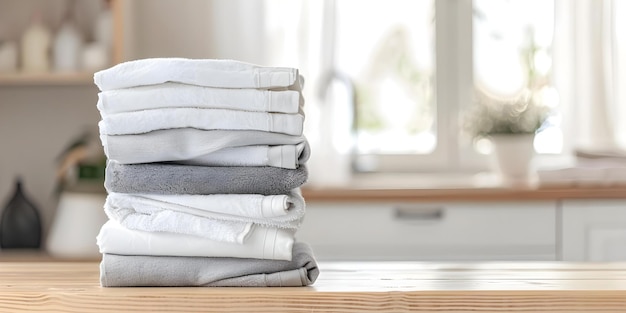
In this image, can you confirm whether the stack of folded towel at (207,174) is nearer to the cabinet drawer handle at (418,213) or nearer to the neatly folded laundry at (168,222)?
the neatly folded laundry at (168,222)

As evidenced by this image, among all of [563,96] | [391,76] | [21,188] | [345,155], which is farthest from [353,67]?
[21,188]

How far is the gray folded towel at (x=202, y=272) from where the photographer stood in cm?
99

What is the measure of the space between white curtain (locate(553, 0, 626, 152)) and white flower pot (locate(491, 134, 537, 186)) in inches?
8.4

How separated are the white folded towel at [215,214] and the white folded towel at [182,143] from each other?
0.04 metres

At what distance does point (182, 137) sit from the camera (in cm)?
102

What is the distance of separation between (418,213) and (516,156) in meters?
0.48

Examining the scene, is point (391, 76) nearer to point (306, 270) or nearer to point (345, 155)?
point (345, 155)

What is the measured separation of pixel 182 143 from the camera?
40.1 inches

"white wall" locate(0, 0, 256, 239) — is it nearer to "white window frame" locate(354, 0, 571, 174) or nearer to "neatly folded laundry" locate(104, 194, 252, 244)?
"white window frame" locate(354, 0, 571, 174)

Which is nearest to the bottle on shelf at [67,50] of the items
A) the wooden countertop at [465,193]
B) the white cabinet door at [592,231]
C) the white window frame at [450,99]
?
the wooden countertop at [465,193]

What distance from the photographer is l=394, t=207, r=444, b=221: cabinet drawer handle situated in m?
2.66

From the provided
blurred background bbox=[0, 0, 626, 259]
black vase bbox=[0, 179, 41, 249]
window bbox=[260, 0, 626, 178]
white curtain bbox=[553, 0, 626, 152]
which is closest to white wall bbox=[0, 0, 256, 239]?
blurred background bbox=[0, 0, 626, 259]

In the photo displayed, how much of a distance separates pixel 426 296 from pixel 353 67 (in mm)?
2437

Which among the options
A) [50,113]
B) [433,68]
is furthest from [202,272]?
[433,68]
